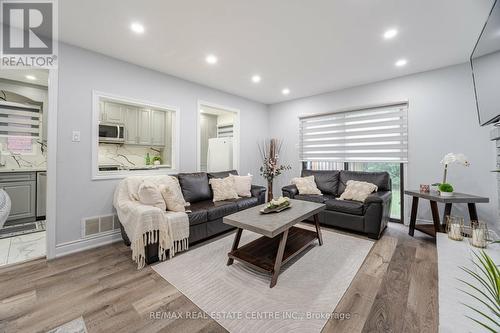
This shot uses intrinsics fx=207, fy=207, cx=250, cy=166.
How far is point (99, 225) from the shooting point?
277 centimetres

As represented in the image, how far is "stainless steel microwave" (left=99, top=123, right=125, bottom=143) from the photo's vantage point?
160 inches

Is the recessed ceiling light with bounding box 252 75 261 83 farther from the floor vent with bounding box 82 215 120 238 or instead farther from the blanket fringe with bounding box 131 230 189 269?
the floor vent with bounding box 82 215 120 238

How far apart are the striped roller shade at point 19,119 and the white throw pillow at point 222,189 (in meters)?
3.40

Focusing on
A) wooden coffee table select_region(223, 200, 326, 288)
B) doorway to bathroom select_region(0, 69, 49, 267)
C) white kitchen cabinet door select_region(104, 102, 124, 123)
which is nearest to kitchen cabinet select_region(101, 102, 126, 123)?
white kitchen cabinet door select_region(104, 102, 124, 123)

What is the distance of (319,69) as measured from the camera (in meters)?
3.33

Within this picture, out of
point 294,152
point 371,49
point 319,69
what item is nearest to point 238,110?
point 294,152

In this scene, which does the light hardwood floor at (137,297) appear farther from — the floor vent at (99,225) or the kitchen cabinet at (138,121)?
the kitchen cabinet at (138,121)

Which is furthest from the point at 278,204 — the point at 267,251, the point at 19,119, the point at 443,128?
the point at 19,119

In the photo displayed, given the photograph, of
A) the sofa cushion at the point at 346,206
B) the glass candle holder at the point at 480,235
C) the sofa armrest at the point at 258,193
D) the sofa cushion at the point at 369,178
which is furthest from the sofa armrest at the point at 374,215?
the sofa armrest at the point at 258,193

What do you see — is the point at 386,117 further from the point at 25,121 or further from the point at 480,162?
the point at 25,121

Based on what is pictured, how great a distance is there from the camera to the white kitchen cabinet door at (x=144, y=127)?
4688 mm

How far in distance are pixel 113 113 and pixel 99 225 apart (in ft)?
8.60

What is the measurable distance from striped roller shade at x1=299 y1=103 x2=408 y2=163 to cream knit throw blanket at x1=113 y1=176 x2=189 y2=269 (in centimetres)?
326

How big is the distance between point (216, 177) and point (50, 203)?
7.26 feet
